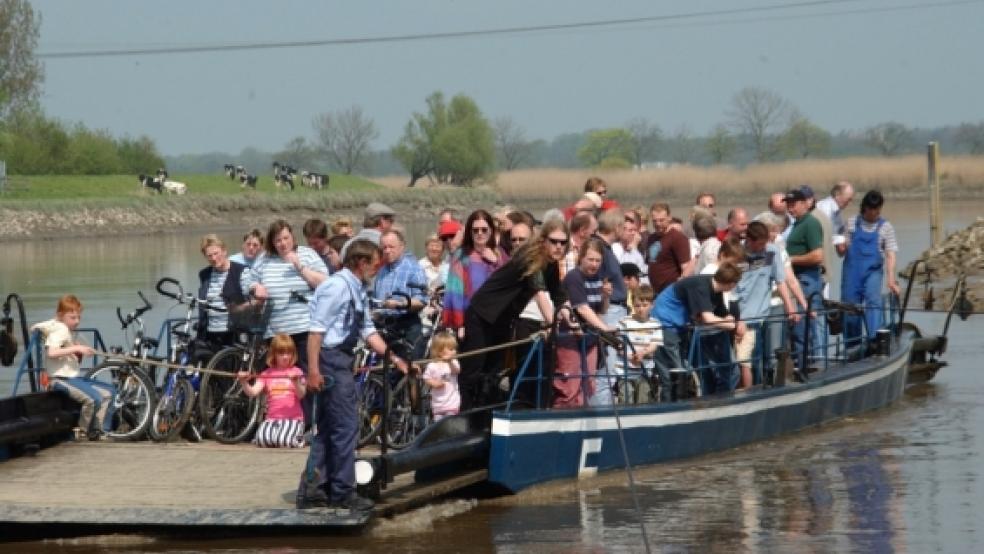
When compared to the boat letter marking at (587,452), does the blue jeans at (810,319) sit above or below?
above

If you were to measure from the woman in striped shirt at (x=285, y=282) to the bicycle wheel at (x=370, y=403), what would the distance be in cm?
53

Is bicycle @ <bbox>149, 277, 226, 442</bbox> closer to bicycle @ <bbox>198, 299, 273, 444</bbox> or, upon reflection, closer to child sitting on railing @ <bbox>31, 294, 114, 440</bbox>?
bicycle @ <bbox>198, 299, 273, 444</bbox>

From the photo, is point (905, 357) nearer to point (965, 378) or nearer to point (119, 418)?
point (965, 378)

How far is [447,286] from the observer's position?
1230cm

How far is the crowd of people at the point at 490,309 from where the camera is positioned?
33.3ft

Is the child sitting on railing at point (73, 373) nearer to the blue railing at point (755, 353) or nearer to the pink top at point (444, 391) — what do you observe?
the pink top at point (444, 391)

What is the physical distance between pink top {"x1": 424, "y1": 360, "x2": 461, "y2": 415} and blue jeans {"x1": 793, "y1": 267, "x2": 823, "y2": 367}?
3.40m

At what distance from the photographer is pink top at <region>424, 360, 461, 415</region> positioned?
11961 mm

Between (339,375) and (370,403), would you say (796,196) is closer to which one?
(370,403)

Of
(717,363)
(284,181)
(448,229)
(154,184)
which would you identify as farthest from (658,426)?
(284,181)

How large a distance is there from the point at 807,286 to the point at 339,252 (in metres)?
4.45

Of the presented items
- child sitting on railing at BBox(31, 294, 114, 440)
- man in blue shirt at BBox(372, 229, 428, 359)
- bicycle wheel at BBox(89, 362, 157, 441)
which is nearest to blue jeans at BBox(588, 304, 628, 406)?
man in blue shirt at BBox(372, 229, 428, 359)

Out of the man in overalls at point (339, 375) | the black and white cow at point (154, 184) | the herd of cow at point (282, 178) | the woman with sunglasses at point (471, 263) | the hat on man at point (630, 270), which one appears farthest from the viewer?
the herd of cow at point (282, 178)

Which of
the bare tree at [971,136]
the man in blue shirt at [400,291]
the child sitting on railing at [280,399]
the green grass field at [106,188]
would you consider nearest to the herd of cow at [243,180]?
the green grass field at [106,188]
